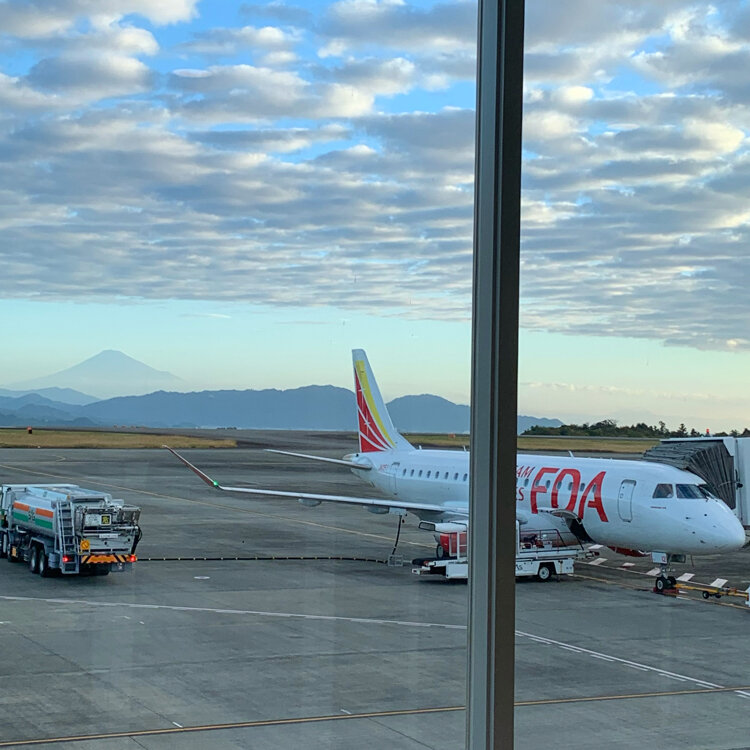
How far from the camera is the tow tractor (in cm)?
333

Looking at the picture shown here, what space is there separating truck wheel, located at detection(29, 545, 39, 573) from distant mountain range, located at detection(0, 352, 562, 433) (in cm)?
52

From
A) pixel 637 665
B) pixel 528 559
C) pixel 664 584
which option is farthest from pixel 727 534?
pixel 637 665

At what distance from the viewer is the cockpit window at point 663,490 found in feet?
28.5

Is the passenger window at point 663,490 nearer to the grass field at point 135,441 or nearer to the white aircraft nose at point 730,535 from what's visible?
the white aircraft nose at point 730,535

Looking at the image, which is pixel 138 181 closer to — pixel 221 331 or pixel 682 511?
pixel 221 331

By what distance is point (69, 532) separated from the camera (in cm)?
267

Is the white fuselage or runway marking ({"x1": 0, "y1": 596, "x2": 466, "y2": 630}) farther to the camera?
the white fuselage

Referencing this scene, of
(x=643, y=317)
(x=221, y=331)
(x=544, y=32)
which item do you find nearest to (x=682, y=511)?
(x=643, y=317)

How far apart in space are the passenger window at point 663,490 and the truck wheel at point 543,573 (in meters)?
4.07

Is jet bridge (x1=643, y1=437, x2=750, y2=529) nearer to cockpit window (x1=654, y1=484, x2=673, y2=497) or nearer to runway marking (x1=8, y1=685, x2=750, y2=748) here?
runway marking (x1=8, y1=685, x2=750, y2=748)

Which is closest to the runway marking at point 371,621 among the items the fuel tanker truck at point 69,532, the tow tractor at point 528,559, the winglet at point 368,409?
the fuel tanker truck at point 69,532

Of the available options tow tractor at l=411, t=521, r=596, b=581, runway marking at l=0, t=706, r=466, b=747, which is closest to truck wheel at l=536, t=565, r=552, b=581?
tow tractor at l=411, t=521, r=596, b=581

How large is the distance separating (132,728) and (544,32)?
2.39m

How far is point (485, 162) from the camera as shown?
89.6 inches
